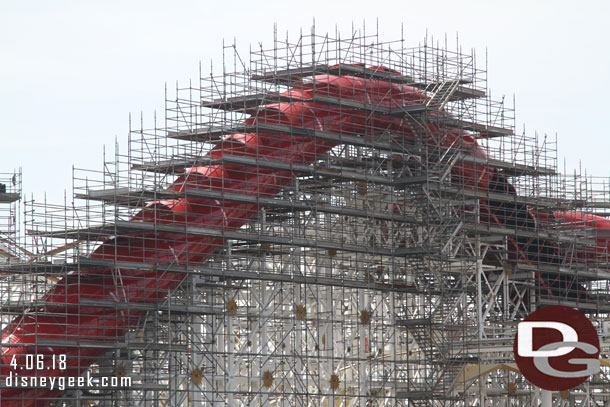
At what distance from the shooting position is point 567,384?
6644 centimetres

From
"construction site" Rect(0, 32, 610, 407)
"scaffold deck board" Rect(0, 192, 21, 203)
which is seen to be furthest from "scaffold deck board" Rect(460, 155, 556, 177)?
"scaffold deck board" Rect(0, 192, 21, 203)

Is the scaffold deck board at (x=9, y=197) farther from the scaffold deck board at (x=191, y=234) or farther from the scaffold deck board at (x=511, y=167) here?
the scaffold deck board at (x=511, y=167)

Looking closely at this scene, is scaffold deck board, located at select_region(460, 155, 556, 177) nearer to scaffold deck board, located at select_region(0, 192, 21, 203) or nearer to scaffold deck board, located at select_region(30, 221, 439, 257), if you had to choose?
scaffold deck board, located at select_region(30, 221, 439, 257)

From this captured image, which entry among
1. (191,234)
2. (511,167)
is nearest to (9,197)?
(191,234)

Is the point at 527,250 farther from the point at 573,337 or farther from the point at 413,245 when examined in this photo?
the point at 573,337

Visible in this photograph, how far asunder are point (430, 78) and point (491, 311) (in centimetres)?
1288

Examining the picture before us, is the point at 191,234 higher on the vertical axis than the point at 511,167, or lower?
lower

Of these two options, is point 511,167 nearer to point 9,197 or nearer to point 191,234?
point 191,234

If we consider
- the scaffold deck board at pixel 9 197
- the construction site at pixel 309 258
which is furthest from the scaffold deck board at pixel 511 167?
the scaffold deck board at pixel 9 197

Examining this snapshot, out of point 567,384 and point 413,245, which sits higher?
point 413,245

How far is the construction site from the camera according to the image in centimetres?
5934

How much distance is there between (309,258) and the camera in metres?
70.9

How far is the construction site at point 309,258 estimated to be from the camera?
59344 mm

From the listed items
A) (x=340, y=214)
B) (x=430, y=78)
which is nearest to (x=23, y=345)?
(x=340, y=214)
